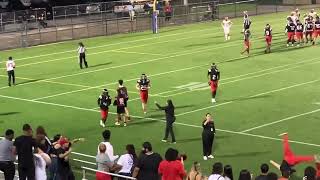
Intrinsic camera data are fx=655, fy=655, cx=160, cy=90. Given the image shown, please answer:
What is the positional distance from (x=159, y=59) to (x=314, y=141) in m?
20.2

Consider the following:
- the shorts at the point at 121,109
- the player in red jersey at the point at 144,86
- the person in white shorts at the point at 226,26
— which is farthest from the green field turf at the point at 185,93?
the player in red jersey at the point at 144,86

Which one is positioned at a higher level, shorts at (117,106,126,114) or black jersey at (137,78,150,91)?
black jersey at (137,78,150,91)

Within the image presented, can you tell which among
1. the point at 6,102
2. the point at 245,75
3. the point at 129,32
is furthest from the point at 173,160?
the point at 129,32

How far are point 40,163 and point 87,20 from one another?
4520 cm

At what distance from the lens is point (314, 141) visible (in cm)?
2139

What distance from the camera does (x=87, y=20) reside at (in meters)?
58.0

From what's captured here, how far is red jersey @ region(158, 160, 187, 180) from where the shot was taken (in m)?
12.8

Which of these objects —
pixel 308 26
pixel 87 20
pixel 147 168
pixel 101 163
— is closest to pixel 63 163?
pixel 101 163

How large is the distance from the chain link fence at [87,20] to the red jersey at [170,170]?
126ft

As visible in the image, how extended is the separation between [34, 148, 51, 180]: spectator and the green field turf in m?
4.81

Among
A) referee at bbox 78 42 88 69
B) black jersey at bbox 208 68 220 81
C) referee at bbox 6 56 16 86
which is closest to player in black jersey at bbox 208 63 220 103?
black jersey at bbox 208 68 220 81

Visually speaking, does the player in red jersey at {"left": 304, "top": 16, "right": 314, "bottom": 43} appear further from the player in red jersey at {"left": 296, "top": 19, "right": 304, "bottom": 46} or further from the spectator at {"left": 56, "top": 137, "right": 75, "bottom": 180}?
the spectator at {"left": 56, "top": 137, "right": 75, "bottom": 180}

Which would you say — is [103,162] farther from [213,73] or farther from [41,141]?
[213,73]

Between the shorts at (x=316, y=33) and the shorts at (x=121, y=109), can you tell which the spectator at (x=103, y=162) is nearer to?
the shorts at (x=121, y=109)
